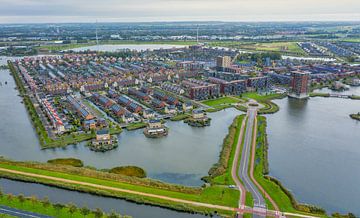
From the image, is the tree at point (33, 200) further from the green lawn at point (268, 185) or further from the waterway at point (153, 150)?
the green lawn at point (268, 185)

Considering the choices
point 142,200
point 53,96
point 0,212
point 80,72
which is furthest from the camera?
point 80,72

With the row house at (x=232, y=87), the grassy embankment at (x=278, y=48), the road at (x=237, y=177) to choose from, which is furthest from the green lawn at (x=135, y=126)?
the grassy embankment at (x=278, y=48)

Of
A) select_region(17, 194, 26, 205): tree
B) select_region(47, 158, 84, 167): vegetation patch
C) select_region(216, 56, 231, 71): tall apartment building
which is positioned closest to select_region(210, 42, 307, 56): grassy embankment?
select_region(216, 56, 231, 71): tall apartment building

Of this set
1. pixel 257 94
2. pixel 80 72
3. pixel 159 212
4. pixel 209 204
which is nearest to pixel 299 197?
pixel 209 204

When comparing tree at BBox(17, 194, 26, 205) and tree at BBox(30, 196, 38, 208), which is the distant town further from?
tree at BBox(17, 194, 26, 205)

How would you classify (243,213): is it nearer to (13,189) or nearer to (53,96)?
(13,189)

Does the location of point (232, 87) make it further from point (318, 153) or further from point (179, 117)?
point (318, 153)

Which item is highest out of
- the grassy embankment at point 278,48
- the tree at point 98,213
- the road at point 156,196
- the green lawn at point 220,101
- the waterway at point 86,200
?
Result: the grassy embankment at point 278,48
